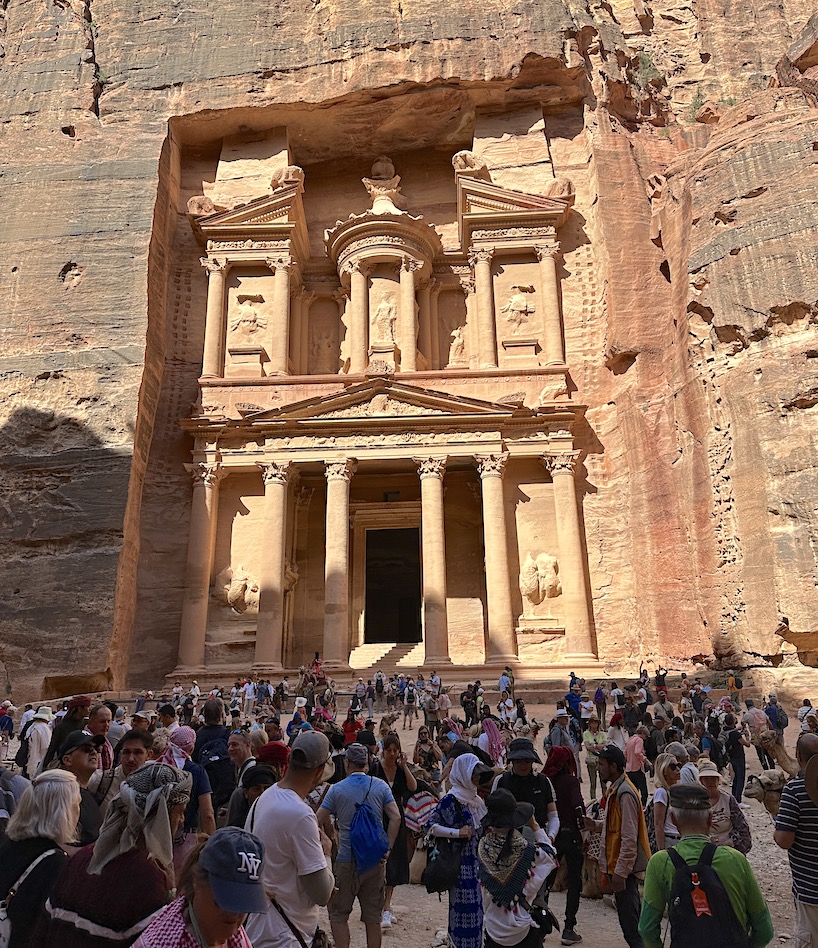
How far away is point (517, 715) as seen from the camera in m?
15.4

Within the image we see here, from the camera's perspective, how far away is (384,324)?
2902cm

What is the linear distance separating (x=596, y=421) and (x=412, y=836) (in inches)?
859

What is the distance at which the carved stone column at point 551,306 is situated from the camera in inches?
1078

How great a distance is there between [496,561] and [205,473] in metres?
9.63

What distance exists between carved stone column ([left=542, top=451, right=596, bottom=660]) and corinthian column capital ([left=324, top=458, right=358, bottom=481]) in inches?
245

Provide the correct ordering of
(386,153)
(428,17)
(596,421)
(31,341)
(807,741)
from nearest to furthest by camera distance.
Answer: (807,741)
(31,341)
(596,421)
(428,17)
(386,153)

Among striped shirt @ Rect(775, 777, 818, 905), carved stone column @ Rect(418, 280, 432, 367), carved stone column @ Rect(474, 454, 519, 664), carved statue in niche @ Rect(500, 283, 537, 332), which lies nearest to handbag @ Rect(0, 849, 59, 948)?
striped shirt @ Rect(775, 777, 818, 905)

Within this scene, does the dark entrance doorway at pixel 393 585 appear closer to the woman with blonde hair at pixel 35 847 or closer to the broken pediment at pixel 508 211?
the broken pediment at pixel 508 211

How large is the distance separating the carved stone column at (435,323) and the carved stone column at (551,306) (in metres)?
4.24

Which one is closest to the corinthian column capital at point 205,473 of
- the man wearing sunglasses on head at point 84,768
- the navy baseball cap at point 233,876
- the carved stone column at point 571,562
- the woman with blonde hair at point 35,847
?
the carved stone column at point 571,562

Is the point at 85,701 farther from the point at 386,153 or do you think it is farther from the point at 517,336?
the point at 386,153

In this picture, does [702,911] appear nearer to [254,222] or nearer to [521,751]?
[521,751]

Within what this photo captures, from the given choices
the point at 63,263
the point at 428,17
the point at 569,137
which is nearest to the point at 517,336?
the point at 569,137

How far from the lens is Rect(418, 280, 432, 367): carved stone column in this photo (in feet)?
98.3
